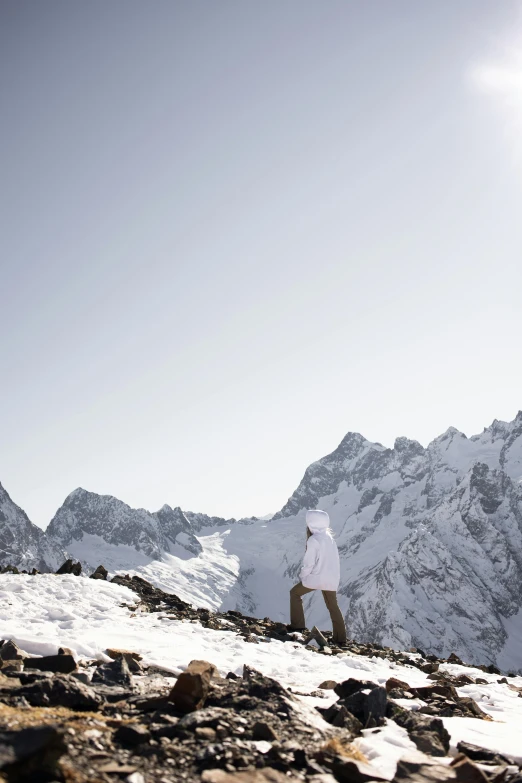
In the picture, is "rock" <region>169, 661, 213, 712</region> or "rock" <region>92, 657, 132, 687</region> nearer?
"rock" <region>169, 661, 213, 712</region>

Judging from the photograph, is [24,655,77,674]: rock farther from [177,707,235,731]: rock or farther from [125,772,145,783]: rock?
[125,772,145,783]: rock

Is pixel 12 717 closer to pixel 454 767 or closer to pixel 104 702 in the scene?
pixel 104 702

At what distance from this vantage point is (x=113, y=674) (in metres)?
5.68

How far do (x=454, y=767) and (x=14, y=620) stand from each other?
24.6 feet

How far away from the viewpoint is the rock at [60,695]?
4.36 m

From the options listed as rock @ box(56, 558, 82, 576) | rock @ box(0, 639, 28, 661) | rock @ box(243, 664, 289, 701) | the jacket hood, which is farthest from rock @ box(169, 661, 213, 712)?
rock @ box(56, 558, 82, 576)

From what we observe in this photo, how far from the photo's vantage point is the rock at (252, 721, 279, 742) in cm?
405

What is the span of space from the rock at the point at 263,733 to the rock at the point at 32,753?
1.60 meters

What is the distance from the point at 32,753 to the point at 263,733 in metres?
1.87

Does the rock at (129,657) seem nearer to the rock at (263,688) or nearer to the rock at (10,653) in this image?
the rock at (10,653)

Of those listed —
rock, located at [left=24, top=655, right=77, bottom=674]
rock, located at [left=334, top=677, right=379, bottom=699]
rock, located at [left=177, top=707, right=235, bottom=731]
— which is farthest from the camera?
rock, located at [left=334, top=677, right=379, bottom=699]

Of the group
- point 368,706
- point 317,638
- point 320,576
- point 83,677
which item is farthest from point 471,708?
point 320,576

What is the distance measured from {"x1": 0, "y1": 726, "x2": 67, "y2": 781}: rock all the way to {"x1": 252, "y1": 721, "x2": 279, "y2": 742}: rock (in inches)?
63.2

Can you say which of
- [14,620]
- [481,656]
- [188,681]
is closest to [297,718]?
[188,681]
